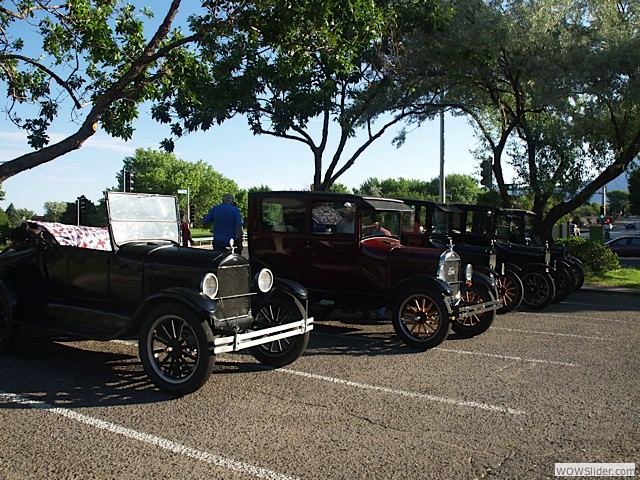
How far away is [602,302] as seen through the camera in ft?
40.7

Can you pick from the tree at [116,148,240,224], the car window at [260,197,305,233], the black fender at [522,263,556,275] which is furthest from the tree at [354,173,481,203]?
the car window at [260,197,305,233]

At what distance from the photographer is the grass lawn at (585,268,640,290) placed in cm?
1509

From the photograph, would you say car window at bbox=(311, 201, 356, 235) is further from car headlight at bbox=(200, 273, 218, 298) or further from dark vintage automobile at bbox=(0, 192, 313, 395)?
car headlight at bbox=(200, 273, 218, 298)

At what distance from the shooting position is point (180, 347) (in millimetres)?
5363

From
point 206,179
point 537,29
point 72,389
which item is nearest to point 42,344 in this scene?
point 72,389

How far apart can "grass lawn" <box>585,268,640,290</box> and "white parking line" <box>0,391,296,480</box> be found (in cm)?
1312

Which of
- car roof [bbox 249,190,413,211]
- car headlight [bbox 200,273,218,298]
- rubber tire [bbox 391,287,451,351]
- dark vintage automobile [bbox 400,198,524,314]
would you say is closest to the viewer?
car headlight [bbox 200,273,218,298]

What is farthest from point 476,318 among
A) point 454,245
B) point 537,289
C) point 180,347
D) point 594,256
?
point 594,256

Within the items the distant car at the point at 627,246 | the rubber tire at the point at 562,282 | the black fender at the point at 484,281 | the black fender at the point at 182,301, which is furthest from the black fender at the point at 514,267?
the distant car at the point at 627,246

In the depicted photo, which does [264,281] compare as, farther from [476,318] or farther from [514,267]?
[514,267]

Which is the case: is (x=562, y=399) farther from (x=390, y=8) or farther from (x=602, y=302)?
(x=390, y=8)

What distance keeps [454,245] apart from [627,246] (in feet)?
73.6

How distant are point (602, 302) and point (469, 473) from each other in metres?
9.92

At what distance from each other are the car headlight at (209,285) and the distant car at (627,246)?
2678cm
